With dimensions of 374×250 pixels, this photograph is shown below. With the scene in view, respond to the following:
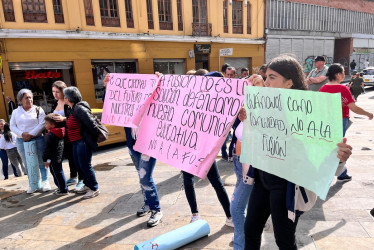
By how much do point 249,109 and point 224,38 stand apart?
63.4 feet

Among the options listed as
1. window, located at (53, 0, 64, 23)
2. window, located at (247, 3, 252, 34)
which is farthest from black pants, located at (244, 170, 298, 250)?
window, located at (247, 3, 252, 34)

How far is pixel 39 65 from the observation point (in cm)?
1376

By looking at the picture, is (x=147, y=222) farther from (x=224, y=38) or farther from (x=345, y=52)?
(x=345, y=52)

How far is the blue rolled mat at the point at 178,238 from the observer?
2.78m

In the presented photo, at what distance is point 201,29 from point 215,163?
58.7ft

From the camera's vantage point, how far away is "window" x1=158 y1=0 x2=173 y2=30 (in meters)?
17.5

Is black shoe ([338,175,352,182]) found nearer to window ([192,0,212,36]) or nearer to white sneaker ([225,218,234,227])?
white sneaker ([225,218,234,227])

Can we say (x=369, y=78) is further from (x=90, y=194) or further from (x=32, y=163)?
(x=32, y=163)

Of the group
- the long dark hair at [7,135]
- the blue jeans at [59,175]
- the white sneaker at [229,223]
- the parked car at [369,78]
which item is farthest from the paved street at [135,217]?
the parked car at [369,78]

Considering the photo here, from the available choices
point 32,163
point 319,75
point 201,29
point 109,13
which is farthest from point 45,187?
point 201,29

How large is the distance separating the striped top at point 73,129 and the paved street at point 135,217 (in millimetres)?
1027

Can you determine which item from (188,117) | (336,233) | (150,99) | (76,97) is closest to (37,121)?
(76,97)

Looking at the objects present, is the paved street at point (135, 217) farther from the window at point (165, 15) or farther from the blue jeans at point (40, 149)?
the window at point (165, 15)

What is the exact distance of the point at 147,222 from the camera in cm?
348
